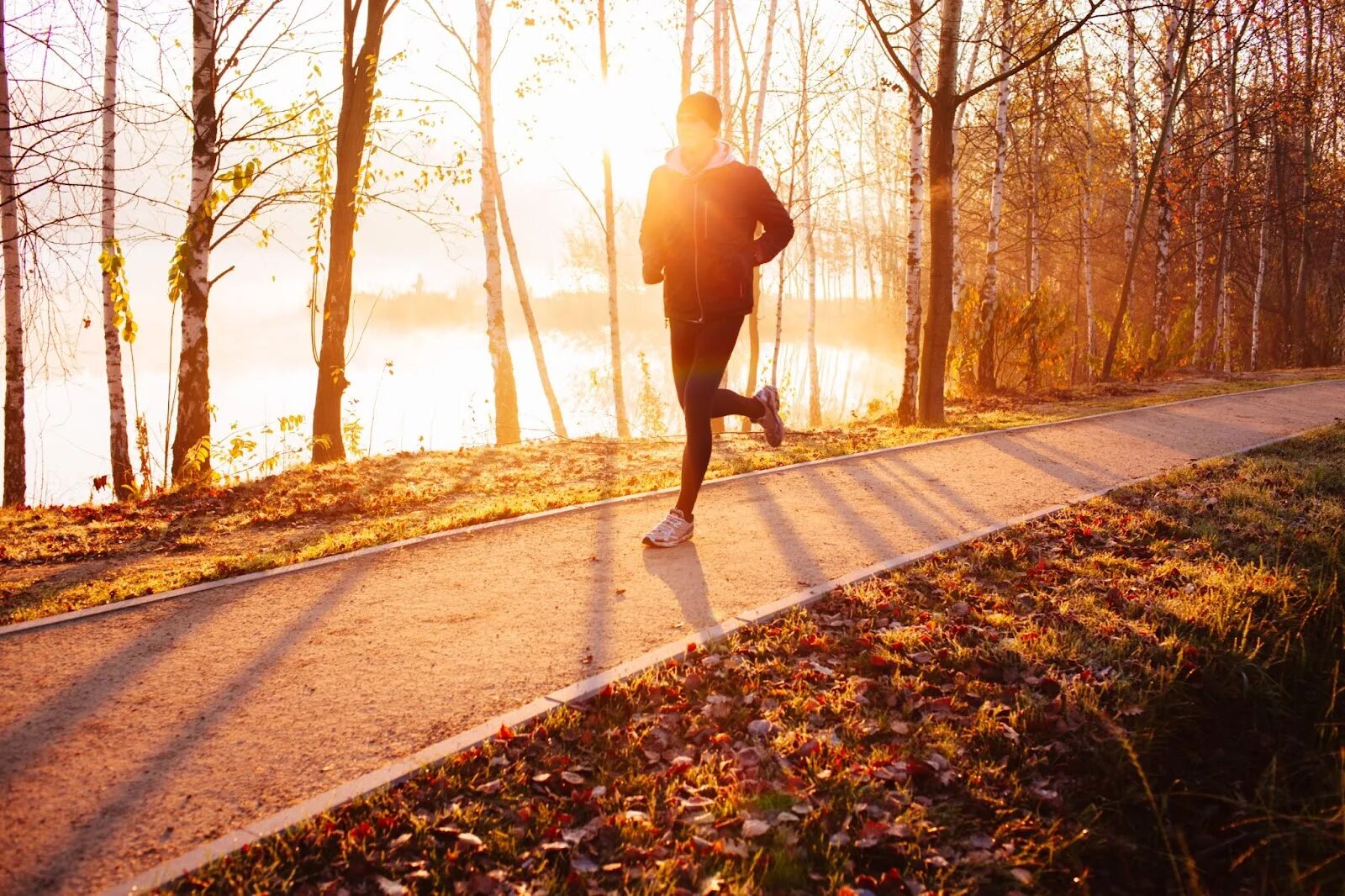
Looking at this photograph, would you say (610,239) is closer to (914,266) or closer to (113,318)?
(914,266)

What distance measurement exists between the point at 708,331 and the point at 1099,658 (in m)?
2.67

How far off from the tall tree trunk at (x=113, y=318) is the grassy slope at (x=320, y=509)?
11.5 feet

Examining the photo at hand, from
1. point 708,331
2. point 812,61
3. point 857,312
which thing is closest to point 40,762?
point 708,331

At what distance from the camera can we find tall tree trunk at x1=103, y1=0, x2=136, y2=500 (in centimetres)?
1101

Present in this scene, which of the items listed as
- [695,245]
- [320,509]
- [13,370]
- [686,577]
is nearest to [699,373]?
[695,245]

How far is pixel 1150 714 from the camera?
339cm

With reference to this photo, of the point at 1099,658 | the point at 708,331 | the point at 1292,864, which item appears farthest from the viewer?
the point at 708,331

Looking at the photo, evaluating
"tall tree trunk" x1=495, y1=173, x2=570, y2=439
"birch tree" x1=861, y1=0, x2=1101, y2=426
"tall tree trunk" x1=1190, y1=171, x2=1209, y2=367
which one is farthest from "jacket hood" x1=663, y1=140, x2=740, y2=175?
"tall tree trunk" x1=1190, y1=171, x2=1209, y2=367

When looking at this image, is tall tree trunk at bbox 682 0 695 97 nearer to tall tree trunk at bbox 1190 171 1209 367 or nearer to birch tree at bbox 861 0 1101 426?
birch tree at bbox 861 0 1101 426

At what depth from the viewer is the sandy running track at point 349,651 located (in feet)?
8.87

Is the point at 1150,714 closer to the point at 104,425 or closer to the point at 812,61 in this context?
the point at 104,425

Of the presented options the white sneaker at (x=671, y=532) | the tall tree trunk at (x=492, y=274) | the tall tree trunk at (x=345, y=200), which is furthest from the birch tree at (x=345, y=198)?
the white sneaker at (x=671, y=532)

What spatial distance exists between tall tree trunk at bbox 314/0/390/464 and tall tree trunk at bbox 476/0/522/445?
479cm

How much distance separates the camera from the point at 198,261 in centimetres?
969
